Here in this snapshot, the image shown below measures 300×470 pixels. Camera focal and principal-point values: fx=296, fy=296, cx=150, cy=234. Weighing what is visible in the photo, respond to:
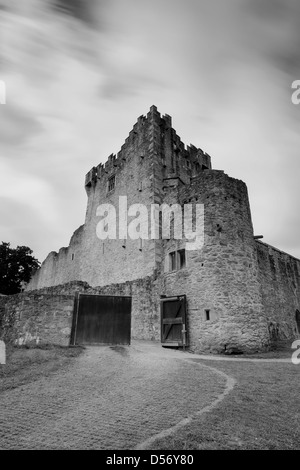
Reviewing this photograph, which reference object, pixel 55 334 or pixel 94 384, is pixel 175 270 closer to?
pixel 55 334

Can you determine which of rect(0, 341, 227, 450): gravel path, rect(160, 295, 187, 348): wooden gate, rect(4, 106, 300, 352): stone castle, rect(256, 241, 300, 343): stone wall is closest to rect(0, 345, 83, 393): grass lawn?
rect(0, 341, 227, 450): gravel path

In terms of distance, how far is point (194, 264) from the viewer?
13625mm

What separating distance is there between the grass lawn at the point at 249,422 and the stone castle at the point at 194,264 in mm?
5905

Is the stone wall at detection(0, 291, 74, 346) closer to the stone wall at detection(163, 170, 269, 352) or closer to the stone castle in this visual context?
the stone castle

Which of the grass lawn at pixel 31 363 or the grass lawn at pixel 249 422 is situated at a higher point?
the grass lawn at pixel 31 363

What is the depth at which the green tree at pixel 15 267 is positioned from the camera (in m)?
35.8

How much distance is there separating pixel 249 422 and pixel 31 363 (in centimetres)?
630

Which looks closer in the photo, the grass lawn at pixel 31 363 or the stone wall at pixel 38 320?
the grass lawn at pixel 31 363

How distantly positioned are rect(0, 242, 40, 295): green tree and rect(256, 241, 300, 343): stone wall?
2949 centimetres

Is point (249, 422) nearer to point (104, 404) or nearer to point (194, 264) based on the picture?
point (104, 404)

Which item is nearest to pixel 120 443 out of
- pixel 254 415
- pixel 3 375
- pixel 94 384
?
pixel 254 415

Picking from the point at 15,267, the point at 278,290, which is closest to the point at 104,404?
the point at 278,290

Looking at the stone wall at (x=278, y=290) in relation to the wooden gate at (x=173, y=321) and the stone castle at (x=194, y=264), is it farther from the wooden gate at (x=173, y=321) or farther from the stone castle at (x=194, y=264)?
the wooden gate at (x=173, y=321)

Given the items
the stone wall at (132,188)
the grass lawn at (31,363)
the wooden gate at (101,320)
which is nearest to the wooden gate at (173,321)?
the wooden gate at (101,320)
